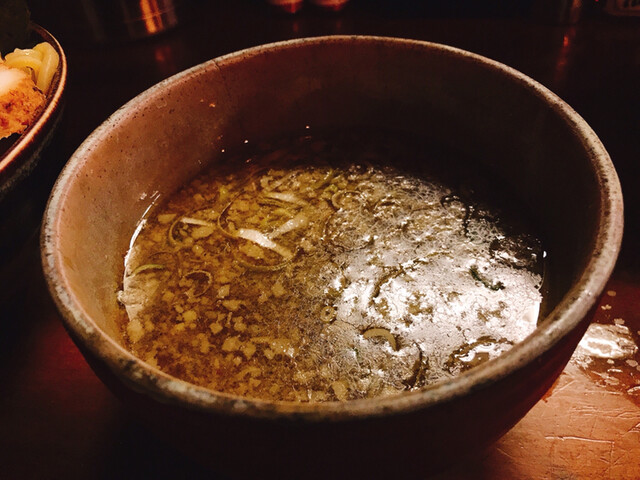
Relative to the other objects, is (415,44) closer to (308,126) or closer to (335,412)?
(308,126)

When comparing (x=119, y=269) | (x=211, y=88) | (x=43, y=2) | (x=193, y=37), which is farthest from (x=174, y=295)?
(x=43, y=2)

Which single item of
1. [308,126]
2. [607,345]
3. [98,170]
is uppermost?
[98,170]

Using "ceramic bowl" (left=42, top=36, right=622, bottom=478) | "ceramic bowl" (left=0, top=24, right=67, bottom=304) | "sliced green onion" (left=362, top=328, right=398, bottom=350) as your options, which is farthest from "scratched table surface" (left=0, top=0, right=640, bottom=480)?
"sliced green onion" (left=362, top=328, right=398, bottom=350)

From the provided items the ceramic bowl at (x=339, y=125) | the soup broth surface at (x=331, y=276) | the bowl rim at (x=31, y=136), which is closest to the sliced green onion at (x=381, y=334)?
the soup broth surface at (x=331, y=276)

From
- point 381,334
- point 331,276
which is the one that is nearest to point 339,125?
point 331,276

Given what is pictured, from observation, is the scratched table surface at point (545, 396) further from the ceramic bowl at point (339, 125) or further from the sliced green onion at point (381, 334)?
the sliced green onion at point (381, 334)

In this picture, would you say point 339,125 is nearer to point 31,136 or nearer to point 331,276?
point 331,276
